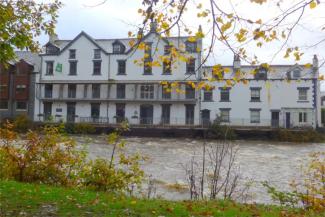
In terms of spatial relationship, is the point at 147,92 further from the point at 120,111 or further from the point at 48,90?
the point at 48,90

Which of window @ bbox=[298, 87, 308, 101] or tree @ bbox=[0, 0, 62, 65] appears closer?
tree @ bbox=[0, 0, 62, 65]

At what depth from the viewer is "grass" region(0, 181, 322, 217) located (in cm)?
711

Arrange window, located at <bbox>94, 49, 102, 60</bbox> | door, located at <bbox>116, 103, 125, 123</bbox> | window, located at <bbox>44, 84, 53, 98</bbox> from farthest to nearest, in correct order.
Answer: window, located at <bbox>44, 84, 53, 98</bbox>, window, located at <bbox>94, 49, 102, 60</bbox>, door, located at <bbox>116, 103, 125, 123</bbox>

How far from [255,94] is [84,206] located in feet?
154

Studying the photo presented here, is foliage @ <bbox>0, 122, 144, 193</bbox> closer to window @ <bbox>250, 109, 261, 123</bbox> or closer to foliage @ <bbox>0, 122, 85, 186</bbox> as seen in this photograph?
foliage @ <bbox>0, 122, 85, 186</bbox>

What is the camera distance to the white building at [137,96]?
51.6 m

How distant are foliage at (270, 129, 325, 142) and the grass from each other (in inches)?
1541

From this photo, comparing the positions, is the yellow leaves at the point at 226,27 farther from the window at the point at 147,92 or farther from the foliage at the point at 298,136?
the window at the point at 147,92

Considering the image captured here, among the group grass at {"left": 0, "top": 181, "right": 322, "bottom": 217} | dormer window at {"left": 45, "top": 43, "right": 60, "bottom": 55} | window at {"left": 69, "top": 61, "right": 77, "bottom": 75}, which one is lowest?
grass at {"left": 0, "top": 181, "right": 322, "bottom": 217}

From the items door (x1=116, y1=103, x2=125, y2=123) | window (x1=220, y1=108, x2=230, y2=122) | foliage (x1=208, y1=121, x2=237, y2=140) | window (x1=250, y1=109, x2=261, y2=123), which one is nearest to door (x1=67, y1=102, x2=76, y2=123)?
door (x1=116, y1=103, x2=125, y2=123)

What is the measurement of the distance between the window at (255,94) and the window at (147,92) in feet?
41.3

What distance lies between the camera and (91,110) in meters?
54.7

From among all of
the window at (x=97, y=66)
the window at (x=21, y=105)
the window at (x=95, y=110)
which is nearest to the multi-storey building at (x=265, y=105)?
the window at (x=95, y=110)

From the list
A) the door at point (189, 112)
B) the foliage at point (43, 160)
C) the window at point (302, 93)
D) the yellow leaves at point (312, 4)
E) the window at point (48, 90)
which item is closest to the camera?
the yellow leaves at point (312, 4)
